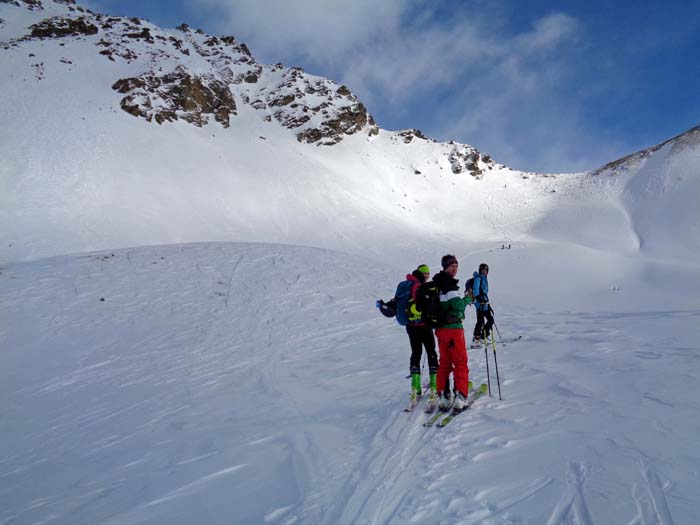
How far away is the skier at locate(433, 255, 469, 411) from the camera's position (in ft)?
16.4

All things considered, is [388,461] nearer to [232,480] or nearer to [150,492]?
[232,480]

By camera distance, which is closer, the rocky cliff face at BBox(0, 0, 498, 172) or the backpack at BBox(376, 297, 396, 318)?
the backpack at BBox(376, 297, 396, 318)

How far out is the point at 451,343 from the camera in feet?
16.5

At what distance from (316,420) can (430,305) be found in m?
2.30

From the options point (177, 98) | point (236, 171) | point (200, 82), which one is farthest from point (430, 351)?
point (200, 82)

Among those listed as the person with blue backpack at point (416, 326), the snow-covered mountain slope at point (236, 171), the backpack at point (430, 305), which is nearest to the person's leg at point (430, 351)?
the person with blue backpack at point (416, 326)

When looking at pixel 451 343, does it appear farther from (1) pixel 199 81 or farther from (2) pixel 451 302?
(1) pixel 199 81

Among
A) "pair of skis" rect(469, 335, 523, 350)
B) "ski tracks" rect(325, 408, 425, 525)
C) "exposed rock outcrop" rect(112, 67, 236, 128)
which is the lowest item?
"ski tracks" rect(325, 408, 425, 525)

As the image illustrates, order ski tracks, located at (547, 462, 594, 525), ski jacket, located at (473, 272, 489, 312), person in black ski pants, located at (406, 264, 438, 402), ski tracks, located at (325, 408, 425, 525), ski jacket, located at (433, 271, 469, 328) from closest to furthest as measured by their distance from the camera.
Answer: ski tracks, located at (547, 462, 594, 525)
ski tracks, located at (325, 408, 425, 525)
ski jacket, located at (433, 271, 469, 328)
person in black ski pants, located at (406, 264, 438, 402)
ski jacket, located at (473, 272, 489, 312)

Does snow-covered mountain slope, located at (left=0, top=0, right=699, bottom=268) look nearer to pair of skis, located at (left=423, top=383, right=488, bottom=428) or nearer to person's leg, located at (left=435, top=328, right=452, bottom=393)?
person's leg, located at (left=435, top=328, right=452, bottom=393)

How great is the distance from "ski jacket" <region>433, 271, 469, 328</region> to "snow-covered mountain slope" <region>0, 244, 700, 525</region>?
120cm

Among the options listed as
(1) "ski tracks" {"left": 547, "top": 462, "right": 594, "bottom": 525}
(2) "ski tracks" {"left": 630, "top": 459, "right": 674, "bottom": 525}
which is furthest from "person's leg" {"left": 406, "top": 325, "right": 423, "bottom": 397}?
(2) "ski tracks" {"left": 630, "top": 459, "right": 674, "bottom": 525}

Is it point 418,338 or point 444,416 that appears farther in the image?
point 418,338

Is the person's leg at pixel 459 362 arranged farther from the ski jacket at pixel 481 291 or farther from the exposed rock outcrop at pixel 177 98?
the exposed rock outcrop at pixel 177 98
